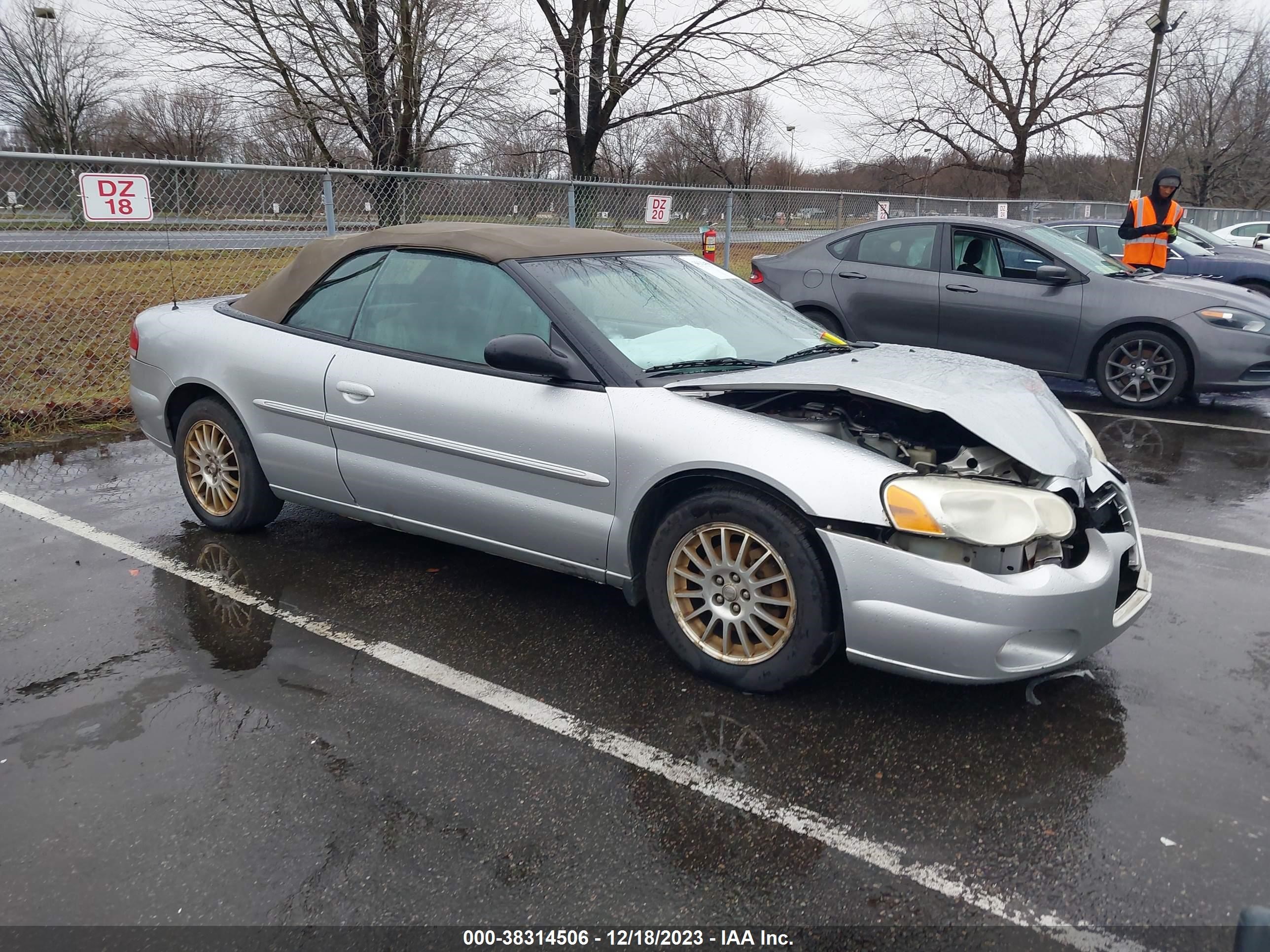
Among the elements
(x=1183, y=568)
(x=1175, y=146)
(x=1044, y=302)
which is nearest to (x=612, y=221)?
(x=1044, y=302)

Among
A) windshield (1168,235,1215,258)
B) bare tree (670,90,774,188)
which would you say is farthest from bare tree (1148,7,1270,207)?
windshield (1168,235,1215,258)

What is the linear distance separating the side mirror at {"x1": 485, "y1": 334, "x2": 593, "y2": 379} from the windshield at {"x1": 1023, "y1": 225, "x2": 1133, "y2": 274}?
234 inches

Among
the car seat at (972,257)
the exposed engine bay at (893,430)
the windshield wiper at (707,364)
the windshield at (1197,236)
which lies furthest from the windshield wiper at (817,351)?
the windshield at (1197,236)

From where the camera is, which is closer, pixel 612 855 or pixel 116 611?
pixel 612 855

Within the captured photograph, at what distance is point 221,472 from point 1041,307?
6487 mm

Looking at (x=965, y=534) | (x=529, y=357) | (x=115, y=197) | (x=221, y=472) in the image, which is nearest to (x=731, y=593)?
(x=965, y=534)

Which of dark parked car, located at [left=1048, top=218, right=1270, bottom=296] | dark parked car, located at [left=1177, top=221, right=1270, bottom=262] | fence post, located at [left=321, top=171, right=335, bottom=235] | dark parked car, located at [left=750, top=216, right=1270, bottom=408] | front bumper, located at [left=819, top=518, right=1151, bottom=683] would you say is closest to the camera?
front bumper, located at [left=819, top=518, right=1151, bottom=683]

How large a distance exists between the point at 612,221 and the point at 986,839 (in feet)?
31.6

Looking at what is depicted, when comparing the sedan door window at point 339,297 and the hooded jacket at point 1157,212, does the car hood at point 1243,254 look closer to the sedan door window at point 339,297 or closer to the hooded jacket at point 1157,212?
the hooded jacket at point 1157,212

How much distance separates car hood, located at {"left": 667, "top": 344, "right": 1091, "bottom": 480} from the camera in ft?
10.3

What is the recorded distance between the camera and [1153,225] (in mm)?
9758

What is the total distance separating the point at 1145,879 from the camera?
2324mm

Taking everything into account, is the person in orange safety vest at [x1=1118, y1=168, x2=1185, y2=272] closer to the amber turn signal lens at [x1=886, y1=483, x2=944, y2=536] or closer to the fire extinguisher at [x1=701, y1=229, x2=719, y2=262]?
the fire extinguisher at [x1=701, y1=229, x2=719, y2=262]

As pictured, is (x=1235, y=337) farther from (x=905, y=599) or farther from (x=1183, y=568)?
(x=905, y=599)
